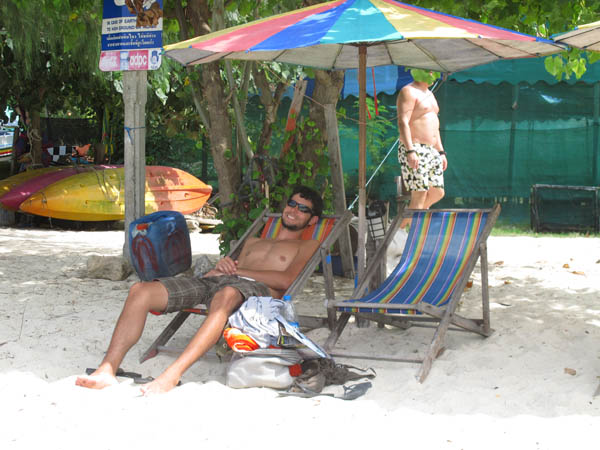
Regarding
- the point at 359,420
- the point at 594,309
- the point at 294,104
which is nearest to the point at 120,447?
the point at 359,420

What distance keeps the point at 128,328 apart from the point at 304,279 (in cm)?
110

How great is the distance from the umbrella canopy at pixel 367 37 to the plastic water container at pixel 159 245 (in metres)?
1.35

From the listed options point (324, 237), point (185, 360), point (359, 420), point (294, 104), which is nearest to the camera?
point (359, 420)

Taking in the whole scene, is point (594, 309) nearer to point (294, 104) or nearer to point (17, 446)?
point (294, 104)

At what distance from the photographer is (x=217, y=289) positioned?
415cm

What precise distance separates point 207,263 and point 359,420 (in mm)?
1734

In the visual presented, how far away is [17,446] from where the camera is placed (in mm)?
2781

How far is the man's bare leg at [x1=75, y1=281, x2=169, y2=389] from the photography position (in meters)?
3.50

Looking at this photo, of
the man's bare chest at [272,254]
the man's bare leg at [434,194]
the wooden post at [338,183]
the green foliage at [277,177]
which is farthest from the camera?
the man's bare leg at [434,194]

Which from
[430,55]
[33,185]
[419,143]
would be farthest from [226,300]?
[33,185]

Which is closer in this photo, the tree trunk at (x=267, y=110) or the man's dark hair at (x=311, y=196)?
the man's dark hair at (x=311, y=196)

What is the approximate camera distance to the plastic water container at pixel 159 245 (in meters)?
5.14

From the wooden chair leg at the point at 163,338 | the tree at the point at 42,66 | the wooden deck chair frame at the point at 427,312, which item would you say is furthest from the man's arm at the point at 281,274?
the tree at the point at 42,66

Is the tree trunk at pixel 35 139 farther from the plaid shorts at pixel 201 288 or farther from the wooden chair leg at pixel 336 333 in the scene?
the wooden chair leg at pixel 336 333
